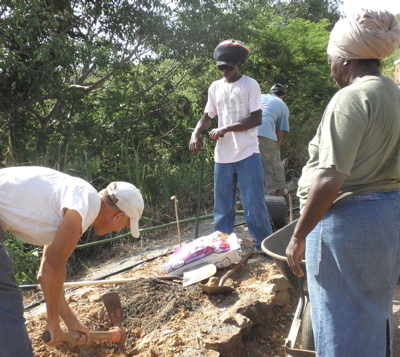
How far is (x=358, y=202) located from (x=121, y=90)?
23.4 feet

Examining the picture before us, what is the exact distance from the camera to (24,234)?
8.45 feet

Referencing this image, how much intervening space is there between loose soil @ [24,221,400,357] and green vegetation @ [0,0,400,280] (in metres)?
2.21

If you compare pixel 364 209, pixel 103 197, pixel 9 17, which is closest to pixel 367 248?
pixel 364 209

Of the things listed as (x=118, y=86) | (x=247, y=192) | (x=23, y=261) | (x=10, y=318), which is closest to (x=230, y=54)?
(x=247, y=192)

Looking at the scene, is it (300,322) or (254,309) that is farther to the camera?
(254,309)

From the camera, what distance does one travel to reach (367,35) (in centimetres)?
221

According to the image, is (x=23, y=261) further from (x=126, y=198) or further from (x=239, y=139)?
(x=126, y=198)

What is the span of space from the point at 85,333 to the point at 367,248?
1.64m

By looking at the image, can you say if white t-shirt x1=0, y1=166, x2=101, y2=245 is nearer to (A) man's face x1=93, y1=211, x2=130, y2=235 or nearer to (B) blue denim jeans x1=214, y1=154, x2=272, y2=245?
(A) man's face x1=93, y1=211, x2=130, y2=235

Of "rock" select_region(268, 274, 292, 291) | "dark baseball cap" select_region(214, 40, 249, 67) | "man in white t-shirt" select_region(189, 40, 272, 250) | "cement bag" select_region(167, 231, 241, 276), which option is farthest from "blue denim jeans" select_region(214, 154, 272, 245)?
"dark baseball cap" select_region(214, 40, 249, 67)

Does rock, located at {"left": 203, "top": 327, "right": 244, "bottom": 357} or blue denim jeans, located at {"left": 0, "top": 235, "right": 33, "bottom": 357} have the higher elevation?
blue denim jeans, located at {"left": 0, "top": 235, "right": 33, "bottom": 357}

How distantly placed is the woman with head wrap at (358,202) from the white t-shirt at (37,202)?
1.07 metres

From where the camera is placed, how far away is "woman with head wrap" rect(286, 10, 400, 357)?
2139 mm

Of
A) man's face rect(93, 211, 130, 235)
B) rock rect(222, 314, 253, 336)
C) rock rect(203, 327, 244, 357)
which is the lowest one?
rock rect(203, 327, 244, 357)
